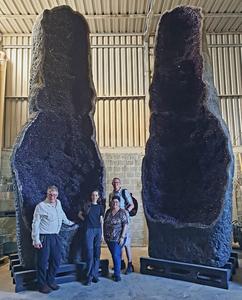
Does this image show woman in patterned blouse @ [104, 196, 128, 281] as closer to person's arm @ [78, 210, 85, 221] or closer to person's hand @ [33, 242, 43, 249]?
person's arm @ [78, 210, 85, 221]

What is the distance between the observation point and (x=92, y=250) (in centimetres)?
434

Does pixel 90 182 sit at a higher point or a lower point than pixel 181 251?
higher

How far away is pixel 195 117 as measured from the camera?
515 cm

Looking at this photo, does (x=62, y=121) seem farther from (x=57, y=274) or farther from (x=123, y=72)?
(x=123, y=72)

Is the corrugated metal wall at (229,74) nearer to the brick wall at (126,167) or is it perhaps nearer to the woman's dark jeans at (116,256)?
the brick wall at (126,167)

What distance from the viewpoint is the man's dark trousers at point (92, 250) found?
4.30 m

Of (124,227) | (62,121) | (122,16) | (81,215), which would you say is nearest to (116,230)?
(124,227)

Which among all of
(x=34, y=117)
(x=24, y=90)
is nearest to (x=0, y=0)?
(x=24, y=90)

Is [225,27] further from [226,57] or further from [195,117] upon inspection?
[195,117]

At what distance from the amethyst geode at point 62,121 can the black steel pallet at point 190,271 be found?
1.12 meters

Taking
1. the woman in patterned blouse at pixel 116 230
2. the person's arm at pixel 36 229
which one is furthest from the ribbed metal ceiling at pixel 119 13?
the person's arm at pixel 36 229

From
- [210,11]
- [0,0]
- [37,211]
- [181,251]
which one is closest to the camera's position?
[37,211]

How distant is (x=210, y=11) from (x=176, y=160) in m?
4.63

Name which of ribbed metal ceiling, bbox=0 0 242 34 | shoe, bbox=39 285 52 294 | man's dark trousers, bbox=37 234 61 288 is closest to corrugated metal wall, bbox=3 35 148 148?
ribbed metal ceiling, bbox=0 0 242 34
